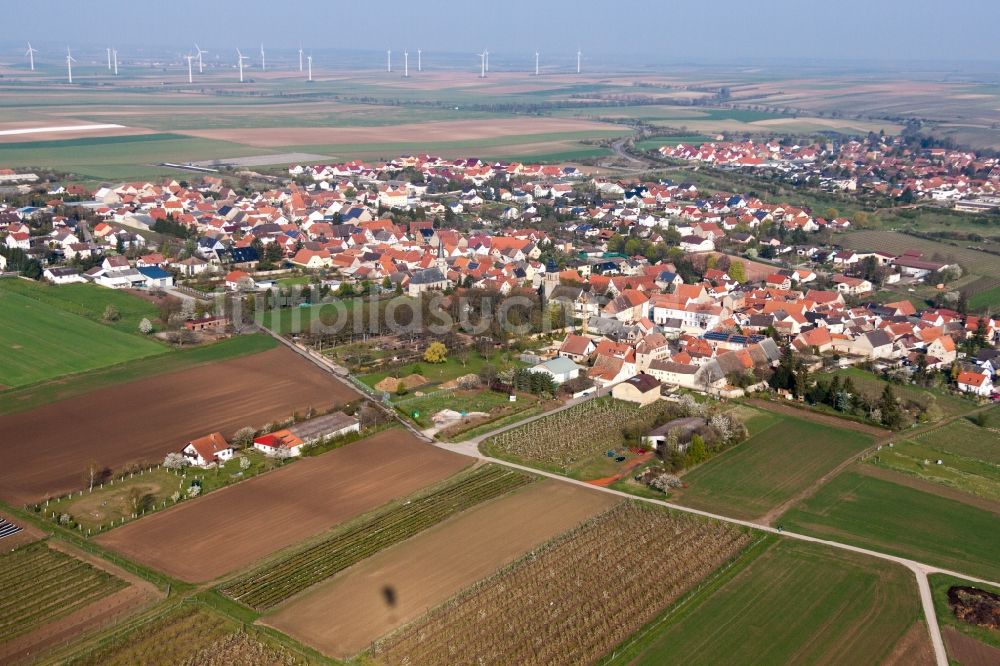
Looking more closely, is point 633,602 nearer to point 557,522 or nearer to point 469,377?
point 557,522

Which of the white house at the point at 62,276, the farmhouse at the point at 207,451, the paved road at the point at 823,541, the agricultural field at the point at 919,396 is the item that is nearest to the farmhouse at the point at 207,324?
the white house at the point at 62,276

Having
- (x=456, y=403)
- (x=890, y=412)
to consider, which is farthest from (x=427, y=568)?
(x=890, y=412)

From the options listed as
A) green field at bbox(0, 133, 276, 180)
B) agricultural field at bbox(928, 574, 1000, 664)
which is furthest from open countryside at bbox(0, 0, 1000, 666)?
green field at bbox(0, 133, 276, 180)

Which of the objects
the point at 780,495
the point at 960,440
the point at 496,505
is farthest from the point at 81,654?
the point at 960,440

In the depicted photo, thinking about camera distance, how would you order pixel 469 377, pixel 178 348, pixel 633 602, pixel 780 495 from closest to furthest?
pixel 633 602, pixel 780 495, pixel 469 377, pixel 178 348

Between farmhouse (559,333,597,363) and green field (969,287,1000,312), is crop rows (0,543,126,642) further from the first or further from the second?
green field (969,287,1000,312)

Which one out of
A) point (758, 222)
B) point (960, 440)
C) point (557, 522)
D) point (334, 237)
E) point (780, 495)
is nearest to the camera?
point (557, 522)
